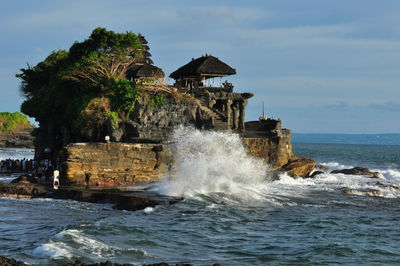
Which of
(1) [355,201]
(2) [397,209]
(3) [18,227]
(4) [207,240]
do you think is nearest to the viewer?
(4) [207,240]

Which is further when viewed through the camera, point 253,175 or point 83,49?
point 83,49

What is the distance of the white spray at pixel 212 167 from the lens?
91.6 feet

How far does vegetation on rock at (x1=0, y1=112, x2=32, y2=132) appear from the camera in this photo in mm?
94188

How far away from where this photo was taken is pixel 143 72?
1674 inches

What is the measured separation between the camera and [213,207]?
23.2 meters

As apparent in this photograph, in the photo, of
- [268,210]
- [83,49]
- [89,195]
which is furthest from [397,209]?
[83,49]

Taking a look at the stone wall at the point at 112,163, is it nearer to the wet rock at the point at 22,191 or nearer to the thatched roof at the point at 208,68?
the wet rock at the point at 22,191

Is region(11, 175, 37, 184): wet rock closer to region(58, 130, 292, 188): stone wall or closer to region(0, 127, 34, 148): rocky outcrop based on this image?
region(58, 130, 292, 188): stone wall

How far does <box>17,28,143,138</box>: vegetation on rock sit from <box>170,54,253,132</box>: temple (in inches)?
205

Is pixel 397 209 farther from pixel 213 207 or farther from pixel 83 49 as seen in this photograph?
pixel 83 49

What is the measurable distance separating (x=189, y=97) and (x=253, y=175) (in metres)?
8.80

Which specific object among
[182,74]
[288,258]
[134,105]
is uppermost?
[182,74]

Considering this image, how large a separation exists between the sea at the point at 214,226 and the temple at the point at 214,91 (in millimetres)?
9713

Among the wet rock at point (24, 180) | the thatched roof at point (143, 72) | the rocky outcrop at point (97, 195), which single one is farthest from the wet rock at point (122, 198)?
the thatched roof at point (143, 72)
